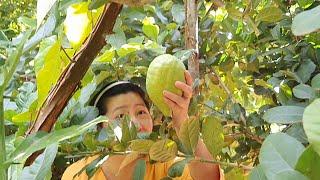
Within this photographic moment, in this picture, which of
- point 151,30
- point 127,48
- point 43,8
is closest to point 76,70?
point 43,8

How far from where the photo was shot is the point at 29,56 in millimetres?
1643

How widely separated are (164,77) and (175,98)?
0.05 metres

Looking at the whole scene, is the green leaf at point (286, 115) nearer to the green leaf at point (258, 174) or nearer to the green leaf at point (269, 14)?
the green leaf at point (258, 174)

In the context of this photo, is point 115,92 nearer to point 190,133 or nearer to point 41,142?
point 190,133

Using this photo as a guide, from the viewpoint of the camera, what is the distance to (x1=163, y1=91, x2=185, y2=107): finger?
108cm

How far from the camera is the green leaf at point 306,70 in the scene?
1.25 metres

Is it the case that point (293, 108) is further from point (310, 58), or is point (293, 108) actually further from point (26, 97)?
point (26, 97)

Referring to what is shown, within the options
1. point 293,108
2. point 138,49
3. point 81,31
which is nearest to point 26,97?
point 138,49

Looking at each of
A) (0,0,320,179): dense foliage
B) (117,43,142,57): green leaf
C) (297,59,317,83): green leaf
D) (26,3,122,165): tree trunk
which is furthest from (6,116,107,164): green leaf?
(297,59,317,83): green leaf

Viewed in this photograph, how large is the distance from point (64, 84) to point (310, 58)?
29.3 inches

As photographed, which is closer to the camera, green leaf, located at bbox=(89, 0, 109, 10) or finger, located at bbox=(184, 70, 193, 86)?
green leaf, located at bbox=(89, 0, 109, 10)

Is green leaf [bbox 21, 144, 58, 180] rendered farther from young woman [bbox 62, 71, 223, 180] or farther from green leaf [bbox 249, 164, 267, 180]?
young woman [bbox 62, 71, 223, 180]

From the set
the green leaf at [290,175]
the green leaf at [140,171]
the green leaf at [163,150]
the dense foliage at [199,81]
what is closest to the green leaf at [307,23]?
the dense foliage at [199,81]

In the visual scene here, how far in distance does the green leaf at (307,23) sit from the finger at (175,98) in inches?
25.7
